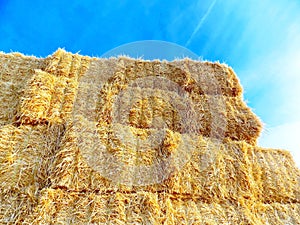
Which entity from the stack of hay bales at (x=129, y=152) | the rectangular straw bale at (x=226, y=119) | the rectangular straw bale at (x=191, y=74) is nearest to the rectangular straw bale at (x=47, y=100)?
the stack of hay bales at (x=129, y=152)

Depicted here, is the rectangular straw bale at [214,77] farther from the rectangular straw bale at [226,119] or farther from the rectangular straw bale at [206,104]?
the rectangular straw bale at [226,119]

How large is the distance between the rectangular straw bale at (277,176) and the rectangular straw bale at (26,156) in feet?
6.93

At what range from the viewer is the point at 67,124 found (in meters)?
3.14

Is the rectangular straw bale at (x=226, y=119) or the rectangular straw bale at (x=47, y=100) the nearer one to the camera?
the rectangular straw bale at (x=47, y=100)

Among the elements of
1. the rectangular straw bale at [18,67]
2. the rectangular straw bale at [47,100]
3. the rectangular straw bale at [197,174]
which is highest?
the rectangular straw bale at [18,67]

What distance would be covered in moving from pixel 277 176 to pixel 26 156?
2.58 m

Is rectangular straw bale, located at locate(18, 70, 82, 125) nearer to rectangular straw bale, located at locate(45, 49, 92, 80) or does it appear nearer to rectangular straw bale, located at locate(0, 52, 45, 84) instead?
rectangular straw bale, located at locate(45, 49, 92, 80)

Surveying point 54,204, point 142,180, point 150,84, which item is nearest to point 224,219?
point 142,180

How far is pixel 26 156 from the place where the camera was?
300cm

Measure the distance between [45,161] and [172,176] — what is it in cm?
119

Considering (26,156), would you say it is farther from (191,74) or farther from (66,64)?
(191,74)

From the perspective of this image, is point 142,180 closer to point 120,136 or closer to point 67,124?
point 120,136

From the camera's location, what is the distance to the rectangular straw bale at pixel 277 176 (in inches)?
130

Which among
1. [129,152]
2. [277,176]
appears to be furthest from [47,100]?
[277,176]
